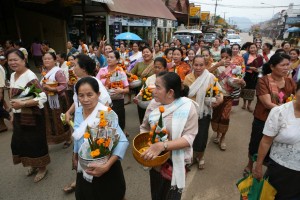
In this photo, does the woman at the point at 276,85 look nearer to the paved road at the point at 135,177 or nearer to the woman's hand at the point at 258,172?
the woman's hand at the point at 258,172

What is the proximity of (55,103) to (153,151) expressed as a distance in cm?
Answer: 292

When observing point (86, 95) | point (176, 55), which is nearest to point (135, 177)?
point (86, 95)

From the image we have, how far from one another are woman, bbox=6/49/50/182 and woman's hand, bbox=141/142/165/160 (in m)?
1.92

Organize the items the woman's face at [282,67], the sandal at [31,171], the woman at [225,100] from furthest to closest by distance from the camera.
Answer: the woman at [225,100] → the sandal at [31,171] → the woman's face at [282,67]

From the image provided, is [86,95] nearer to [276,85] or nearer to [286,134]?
[286,134]

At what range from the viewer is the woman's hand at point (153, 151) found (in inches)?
65.2

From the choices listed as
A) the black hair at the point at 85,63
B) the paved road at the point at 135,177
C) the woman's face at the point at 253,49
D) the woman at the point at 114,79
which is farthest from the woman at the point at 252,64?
the black hair at the point at 85,63

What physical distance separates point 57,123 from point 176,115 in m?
3.06

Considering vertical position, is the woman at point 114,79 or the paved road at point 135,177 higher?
the woman at point 114,79

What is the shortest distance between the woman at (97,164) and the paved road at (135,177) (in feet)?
3.14

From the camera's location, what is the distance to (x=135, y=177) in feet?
11.4

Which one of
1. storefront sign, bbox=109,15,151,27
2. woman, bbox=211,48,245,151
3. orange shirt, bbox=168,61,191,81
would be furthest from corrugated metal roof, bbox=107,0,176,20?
woman, bbox=211,48,245,151

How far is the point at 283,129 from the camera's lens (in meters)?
1.88

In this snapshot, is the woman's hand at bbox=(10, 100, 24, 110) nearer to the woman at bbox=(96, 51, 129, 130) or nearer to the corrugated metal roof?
the woman at bbox=(96, 51, 129, 130)
